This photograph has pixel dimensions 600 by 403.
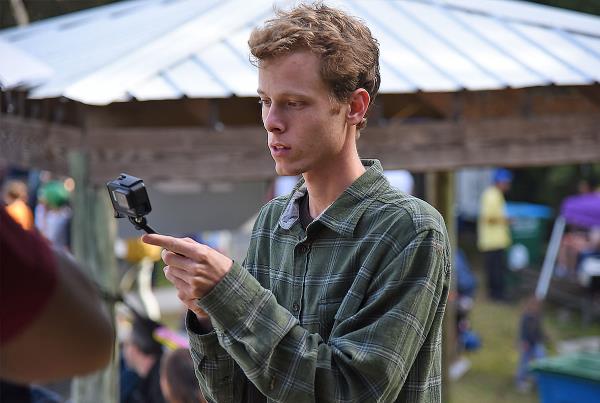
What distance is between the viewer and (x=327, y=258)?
1902 millimetres

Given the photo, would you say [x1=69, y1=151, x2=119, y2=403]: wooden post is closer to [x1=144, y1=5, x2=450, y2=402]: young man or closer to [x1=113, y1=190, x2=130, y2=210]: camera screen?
[x1=144, y1=5, x2=450, y2=402]: young man

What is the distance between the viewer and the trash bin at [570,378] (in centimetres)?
590

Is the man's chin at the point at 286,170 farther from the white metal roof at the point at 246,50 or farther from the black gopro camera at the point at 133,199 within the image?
the white metal roof at the point at 246,50

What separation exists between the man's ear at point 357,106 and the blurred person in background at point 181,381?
7.67ft

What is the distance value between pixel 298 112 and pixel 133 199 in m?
0.38

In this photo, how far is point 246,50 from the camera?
495 cm

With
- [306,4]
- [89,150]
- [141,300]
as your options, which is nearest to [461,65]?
[89,150]

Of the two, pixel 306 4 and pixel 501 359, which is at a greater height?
pixel 306 4

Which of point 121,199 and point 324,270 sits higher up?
point 121,199

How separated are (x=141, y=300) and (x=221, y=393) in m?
7.42

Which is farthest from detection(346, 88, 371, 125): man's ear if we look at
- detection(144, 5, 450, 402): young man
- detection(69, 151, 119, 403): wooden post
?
detection(69, 151, 119, 403): wooden post

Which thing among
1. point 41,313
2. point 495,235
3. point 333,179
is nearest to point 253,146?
point 333,179

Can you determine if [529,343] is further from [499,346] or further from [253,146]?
[253,146]

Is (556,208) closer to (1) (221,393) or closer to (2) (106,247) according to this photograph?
(2) (106,247)
